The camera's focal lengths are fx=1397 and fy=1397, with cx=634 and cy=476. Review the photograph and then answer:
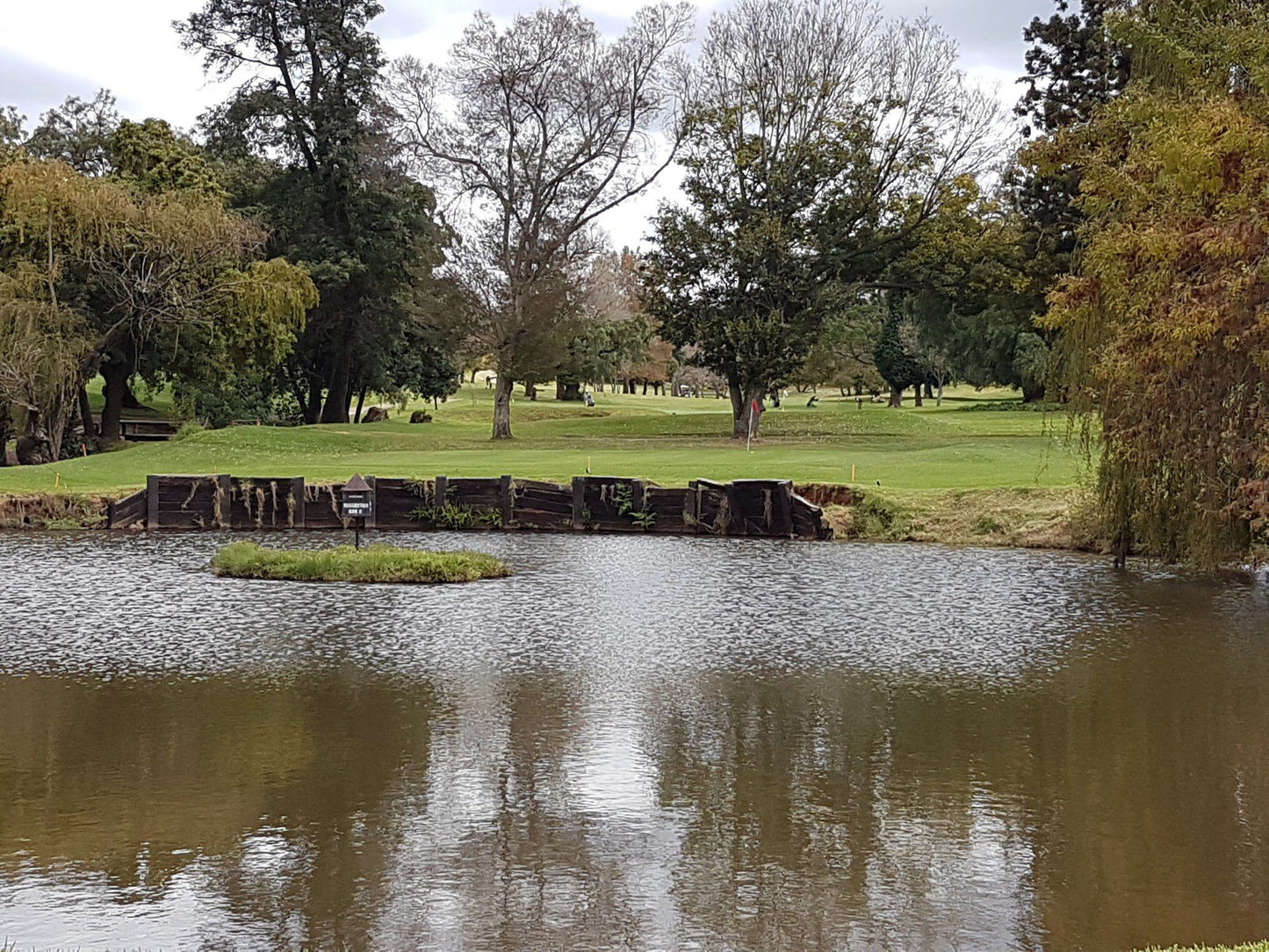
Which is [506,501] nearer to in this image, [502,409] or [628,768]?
[628,768]

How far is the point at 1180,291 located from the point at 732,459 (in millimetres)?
19996

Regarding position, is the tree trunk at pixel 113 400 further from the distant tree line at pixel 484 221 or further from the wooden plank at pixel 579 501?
the wooden plank at pixel 579 501

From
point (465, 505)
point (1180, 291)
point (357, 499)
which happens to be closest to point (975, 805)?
point (1180, 291)

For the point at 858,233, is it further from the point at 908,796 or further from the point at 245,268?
the point at 908,796

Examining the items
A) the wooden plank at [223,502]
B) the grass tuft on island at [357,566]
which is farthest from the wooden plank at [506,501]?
the grass tuft on island at [357,566]

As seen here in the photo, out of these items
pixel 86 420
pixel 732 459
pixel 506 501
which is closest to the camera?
pixel 506 501

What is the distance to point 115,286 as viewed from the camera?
4188 cm

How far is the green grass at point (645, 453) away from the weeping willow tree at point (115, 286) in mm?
2878

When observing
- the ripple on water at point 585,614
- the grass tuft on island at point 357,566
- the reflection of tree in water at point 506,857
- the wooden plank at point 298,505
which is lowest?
the reflection of tree in water at point 506,857

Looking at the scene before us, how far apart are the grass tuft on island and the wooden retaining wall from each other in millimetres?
6007

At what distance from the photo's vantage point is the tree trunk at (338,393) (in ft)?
194

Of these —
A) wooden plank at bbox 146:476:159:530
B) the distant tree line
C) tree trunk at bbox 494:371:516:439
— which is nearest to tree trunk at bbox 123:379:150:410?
the distant tree line

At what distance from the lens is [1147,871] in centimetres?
880

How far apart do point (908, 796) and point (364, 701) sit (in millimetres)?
5461
